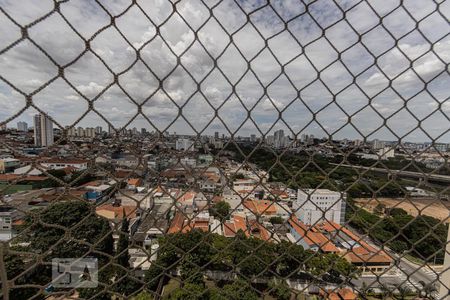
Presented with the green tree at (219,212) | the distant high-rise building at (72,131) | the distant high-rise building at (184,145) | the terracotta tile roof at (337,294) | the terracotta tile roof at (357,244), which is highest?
the distant high-rise building at (72,131)

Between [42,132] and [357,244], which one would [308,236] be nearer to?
[357,244]

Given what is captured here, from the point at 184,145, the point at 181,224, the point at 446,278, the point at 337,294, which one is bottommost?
the point at 337,294

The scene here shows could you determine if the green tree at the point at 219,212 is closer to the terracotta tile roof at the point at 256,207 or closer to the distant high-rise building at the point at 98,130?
the terracotta tile roof at the point at 256,207

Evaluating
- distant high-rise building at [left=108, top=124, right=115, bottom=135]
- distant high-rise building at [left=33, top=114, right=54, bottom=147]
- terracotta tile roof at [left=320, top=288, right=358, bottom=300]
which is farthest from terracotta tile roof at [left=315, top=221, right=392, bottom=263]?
distant high-rise building at [left=33, top=114, right=54, bottom=147]

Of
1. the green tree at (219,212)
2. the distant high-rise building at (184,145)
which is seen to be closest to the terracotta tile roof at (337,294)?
the green tree at (219,212)

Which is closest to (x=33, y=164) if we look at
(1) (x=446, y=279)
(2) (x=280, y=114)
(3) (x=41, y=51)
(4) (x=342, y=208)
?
(3) (x=41, y=51)

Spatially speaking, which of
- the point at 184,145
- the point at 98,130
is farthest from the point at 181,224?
the point at 98,130

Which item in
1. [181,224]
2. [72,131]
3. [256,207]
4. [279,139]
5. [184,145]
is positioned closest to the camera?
[72,131]

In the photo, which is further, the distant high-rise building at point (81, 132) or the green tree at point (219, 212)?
the green tree at point (219, 212)

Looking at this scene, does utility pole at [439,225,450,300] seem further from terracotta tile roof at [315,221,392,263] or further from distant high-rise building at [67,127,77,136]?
distant high-rise building at [67,127,77,136]
